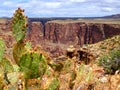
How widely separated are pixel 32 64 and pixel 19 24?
42cm

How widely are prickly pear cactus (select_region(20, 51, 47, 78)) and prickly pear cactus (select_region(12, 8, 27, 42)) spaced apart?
24 cm

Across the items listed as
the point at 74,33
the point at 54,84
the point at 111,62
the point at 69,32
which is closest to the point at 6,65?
the point at 54,84

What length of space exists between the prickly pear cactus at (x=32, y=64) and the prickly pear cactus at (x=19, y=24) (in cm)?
24

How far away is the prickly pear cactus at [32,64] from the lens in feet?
11.2

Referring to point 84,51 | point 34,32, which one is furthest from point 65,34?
point 84,51

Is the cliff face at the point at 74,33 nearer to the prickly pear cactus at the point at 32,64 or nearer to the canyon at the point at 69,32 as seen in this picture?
the canyon at the point at 69,32

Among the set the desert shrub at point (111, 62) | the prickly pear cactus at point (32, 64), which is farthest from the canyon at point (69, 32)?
the prickly pear cactus at point (32, 64)

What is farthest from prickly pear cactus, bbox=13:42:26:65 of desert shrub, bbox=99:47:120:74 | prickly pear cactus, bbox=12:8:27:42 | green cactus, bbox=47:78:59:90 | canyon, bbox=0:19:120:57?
canyon, bbox=0:19:120:57

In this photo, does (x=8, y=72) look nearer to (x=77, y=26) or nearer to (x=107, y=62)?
(x=107, y=62)

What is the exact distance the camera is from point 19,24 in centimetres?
365

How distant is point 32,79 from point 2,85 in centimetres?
35

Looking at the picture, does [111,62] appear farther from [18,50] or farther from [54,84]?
[18,50]

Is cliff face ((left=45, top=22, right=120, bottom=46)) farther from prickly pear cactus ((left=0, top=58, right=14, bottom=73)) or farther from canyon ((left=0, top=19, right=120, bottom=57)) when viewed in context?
prickly pear cactus ((left=0, top=58, right=14, bottom=73))

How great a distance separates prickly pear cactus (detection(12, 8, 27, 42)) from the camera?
11.9 ft
